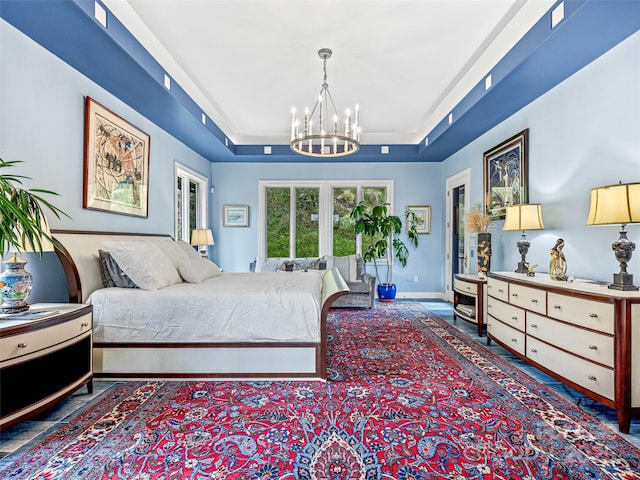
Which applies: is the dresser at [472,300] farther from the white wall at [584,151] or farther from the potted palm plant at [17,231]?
the potted palm plant at [17,231]

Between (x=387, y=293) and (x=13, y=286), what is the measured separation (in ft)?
15.7

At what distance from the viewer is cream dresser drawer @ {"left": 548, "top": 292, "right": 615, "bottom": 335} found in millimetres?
1864

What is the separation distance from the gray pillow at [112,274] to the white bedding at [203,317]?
193 millimetres

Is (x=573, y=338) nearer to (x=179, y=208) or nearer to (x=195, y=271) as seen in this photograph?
(x=195, y=271)

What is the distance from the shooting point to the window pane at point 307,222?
6238mm

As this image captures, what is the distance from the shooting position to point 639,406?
1.81m

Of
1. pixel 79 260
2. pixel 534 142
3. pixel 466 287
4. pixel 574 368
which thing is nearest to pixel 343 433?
pixel 574 368

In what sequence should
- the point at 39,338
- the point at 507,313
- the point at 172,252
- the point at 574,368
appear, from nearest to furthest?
the point at 39,338 → the point at 574,368 → the point at 507,313 → the point at 172,252

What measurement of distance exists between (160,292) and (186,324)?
1.12ft

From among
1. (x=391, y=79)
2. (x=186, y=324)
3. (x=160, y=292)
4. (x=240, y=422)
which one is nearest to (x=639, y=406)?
(x=240, y=422)

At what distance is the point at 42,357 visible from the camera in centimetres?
187

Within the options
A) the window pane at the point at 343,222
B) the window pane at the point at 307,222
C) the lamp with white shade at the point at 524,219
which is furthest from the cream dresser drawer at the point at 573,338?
the window pane at the point at 307,222

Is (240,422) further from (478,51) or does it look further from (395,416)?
(478,51)

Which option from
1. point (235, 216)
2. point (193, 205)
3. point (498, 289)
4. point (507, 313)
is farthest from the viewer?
point (235, 216)
